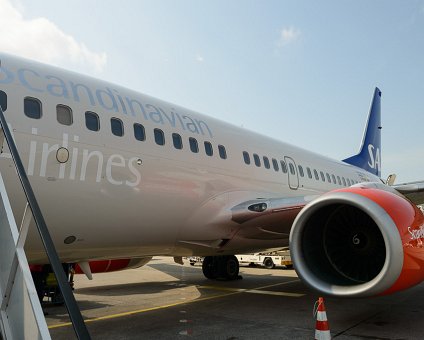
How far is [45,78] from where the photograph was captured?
514cm

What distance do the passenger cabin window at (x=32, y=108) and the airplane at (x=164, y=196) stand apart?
1 cm

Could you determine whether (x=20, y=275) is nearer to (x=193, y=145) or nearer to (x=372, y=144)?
(x=193, y=145)

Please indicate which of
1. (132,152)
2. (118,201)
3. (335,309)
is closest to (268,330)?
(335,309)

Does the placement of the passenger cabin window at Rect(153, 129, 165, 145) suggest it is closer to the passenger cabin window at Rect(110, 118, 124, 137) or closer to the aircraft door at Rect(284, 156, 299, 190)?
the passenger cabin window at Rect(110, 118, 124, 137)

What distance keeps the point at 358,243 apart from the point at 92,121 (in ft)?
13.1

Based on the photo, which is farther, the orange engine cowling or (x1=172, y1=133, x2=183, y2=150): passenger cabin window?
the orange engine cowling

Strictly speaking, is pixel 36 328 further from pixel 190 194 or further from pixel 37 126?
pixel 190 194

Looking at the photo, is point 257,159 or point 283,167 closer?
point 257,159

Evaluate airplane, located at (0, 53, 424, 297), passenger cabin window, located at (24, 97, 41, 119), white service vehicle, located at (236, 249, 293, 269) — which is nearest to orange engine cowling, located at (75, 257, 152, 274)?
airplane, located at (0, 53, 424, 297)

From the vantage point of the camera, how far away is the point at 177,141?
6.59m

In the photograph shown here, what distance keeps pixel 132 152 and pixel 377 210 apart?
317 cm

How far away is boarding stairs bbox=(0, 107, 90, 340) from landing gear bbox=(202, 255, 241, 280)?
10052 mm

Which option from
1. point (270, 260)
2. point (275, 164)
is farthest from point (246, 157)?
point (270, 260)

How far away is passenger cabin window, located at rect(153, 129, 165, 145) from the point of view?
20.3 feet
